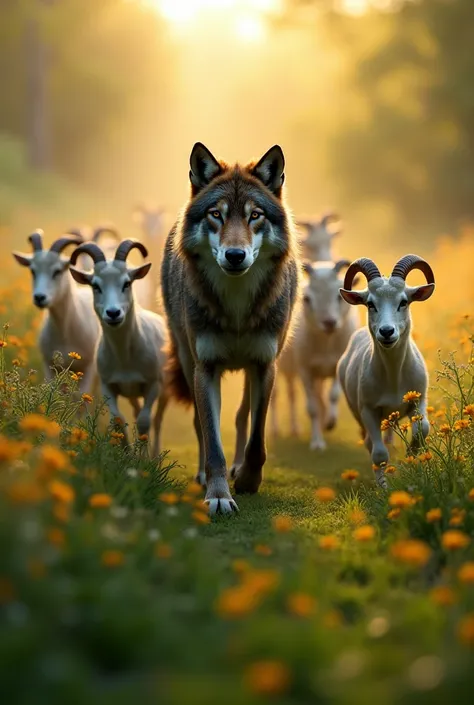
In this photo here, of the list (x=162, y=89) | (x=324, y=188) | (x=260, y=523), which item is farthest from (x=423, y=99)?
(x=260, y=523)

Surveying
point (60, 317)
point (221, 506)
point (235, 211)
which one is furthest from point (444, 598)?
point (60, 317)

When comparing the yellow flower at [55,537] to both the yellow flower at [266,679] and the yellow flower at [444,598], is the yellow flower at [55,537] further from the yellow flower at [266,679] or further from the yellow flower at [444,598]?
the yellow flower at [444,598]

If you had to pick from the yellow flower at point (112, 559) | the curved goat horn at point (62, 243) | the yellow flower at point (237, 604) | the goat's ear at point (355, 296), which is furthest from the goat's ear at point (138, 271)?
the yellow flower at point (237, 604)

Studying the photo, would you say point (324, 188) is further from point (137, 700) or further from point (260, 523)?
point (137, 700)

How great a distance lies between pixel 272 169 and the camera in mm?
7000

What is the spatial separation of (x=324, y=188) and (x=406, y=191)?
8876 mm

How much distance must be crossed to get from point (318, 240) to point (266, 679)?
11895 mm

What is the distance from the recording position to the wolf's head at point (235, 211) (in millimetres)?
6562

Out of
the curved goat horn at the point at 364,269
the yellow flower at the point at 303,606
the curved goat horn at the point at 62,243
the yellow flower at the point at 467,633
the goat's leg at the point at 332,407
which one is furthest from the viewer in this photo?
the goat's leg at the point at 332,407

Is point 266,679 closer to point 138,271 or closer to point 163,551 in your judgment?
point 163,551

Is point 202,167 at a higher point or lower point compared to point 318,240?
lower

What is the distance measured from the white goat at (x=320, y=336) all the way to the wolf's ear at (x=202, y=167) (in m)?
3.38

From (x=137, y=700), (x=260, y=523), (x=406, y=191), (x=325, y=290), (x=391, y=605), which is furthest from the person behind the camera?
(x=406, y=191)

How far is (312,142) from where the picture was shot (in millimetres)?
26297
